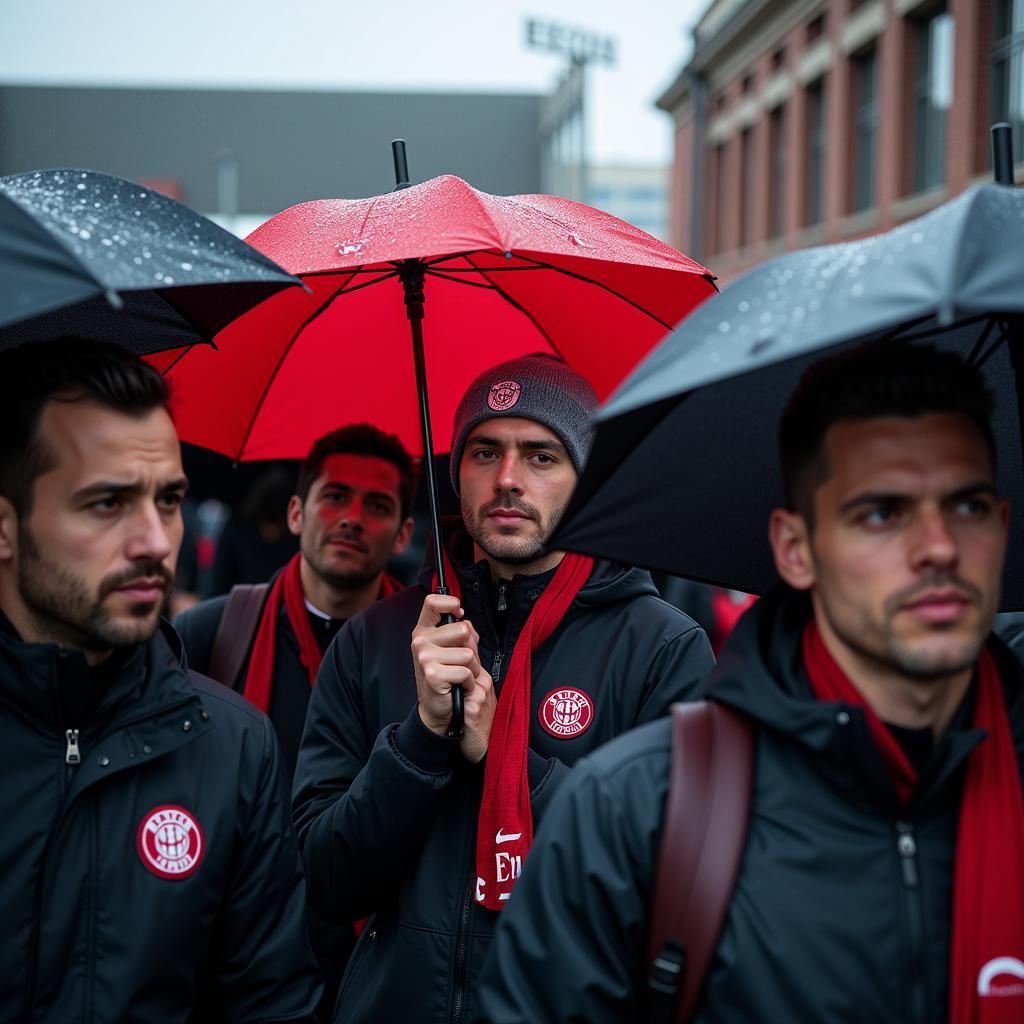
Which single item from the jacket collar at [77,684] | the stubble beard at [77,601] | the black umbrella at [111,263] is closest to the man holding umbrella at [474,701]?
the jacket collar at [77,684]

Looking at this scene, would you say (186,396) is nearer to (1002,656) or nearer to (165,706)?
(165,706)

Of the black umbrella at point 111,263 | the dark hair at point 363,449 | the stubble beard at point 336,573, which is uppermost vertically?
the black umbrella at point 111,263

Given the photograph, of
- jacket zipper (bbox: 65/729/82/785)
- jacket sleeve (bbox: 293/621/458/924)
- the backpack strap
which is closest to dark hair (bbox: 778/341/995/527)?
Answer: the backpack strap

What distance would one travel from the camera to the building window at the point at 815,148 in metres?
23.6

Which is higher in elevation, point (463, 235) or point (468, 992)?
point (463, 235)

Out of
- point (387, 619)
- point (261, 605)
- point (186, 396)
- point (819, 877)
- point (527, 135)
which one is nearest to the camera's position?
point (819, 877)

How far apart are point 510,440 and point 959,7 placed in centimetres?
1577

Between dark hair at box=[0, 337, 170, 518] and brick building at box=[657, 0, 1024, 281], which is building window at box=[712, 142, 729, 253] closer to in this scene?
brick building at box=[657, 0, 1024, 281]

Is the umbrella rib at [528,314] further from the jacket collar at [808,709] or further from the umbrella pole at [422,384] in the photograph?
the jacket collar at [808,709]

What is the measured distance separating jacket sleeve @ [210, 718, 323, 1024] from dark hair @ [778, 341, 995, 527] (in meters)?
1.19

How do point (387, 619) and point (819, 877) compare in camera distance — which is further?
point (387, 619)

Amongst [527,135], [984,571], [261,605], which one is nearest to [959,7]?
[527,135]

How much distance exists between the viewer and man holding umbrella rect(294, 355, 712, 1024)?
2719 mm

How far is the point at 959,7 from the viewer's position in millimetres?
16406
